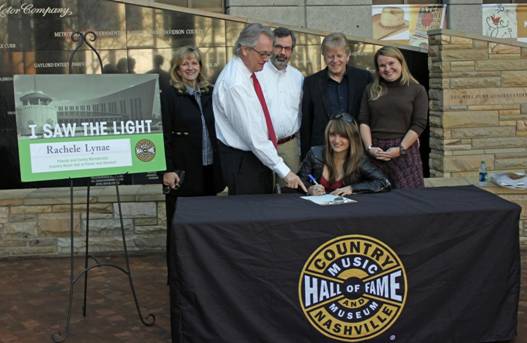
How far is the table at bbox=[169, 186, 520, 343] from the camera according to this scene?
13.6 feet

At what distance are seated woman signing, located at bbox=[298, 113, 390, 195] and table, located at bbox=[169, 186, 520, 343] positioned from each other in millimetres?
574

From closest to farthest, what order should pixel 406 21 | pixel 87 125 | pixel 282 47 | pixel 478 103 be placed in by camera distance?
pixel 87 125
pixel 282 47
pixel 478 103
pixel 406 21

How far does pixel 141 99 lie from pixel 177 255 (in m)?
1.38

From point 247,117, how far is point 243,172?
17.4 inches

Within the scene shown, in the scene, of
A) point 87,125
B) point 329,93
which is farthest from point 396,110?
point 87,125

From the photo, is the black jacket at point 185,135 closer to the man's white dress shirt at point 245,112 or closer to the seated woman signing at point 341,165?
the man's white dress shirt at point 245,112

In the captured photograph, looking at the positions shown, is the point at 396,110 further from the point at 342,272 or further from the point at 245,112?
the point at 342,272

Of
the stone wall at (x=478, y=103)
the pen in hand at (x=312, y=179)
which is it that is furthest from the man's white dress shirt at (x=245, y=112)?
the stone wall at (x=478, y=103)

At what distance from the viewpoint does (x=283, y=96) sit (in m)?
5.53

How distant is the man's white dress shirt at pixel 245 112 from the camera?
4.80 m

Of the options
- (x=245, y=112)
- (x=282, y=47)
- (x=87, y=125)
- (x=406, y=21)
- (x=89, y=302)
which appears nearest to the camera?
(x=245, y=112)

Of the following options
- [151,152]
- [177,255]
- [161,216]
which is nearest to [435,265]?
[177,255]

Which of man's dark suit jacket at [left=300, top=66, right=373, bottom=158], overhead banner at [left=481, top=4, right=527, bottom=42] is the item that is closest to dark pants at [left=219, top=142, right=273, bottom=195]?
man's dark suit jacket at [left=300, top=66, right=373, bottom=158]

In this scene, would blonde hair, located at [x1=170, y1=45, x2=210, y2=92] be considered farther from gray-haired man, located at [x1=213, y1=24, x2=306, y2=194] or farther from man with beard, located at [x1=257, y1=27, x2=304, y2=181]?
gray-haired man, located at [x1=213, y1=24, x2=306, y2=194]
